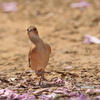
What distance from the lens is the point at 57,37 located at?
29.3ft

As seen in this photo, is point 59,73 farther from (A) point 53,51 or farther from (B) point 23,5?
(B) point 23,5

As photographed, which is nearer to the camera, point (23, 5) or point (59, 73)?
point (59, 73)

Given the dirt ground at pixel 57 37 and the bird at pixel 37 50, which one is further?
the dirt ground at pixel 57 37

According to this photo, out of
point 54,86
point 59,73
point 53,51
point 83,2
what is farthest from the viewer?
point 83,2

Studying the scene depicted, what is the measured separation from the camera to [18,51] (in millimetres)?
7879

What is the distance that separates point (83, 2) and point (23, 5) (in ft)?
4.95

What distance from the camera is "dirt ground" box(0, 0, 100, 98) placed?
5.92 metres

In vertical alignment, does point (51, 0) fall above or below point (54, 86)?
above

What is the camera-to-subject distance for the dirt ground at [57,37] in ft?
19.4

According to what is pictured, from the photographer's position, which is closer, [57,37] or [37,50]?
[37,50]

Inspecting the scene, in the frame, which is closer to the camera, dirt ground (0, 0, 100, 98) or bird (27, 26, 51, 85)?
bird (27, 26, 51, 85)

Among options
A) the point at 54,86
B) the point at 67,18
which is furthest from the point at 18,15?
the point at 54,86

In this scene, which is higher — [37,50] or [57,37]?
[57,37]

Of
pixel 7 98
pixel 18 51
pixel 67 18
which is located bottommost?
pixel 7 98
